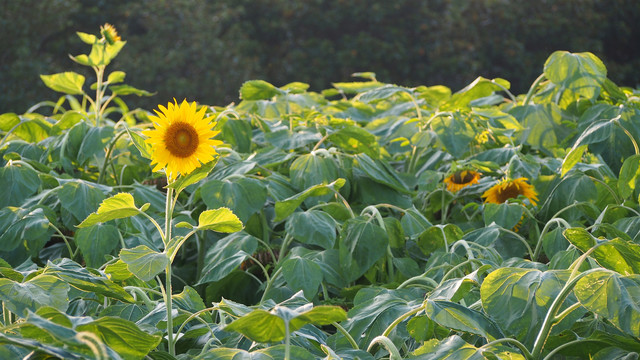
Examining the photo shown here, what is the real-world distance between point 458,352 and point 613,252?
342 millimetres

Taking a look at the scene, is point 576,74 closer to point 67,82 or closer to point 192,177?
point 192,177

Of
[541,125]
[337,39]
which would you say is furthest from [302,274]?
[337,39]

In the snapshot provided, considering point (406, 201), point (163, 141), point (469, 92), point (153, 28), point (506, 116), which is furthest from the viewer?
point (153, 28)

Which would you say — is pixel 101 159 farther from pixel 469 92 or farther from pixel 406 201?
pixel 469 92

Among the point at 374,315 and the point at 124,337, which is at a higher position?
the point at 124,337

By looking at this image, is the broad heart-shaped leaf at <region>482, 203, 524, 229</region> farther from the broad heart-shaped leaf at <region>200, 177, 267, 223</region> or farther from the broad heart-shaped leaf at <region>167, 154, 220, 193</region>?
the broad heart-shaped leaf at <region>167, 154, 220, 193</region>

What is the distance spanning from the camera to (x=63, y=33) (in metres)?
9.97

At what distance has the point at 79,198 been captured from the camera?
1615 mm

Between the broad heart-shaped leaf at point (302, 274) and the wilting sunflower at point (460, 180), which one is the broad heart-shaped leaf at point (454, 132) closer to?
the wilting sunflower at point (460, 180)

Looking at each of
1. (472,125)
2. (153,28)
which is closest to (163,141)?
(472,125)

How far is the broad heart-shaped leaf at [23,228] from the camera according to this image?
1526 millimetres

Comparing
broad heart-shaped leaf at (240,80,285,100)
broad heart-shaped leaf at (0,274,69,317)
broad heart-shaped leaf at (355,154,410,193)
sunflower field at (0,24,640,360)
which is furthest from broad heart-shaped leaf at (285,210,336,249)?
broad heart-shaped leaf at (240,80,285,100)

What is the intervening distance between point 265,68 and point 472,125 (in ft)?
28.6

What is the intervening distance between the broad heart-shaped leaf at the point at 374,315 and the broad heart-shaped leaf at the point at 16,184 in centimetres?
91
